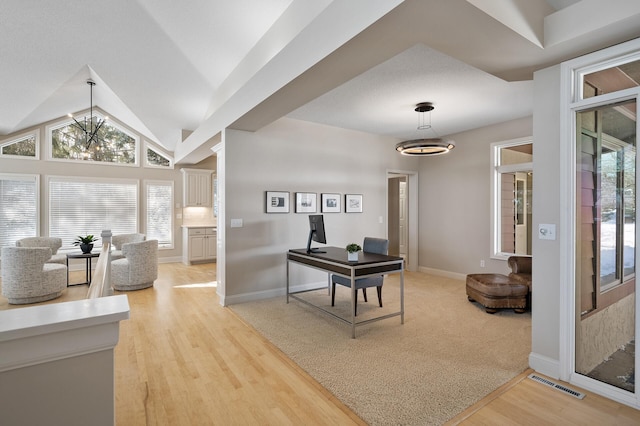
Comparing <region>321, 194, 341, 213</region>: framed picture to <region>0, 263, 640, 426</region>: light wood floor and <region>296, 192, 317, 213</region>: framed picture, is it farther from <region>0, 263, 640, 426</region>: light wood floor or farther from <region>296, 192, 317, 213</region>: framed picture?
<region>0, 263, 640, 426</region>: light wood floor

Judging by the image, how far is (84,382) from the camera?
0.87m

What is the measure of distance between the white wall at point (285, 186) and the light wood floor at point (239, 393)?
1.30 metres

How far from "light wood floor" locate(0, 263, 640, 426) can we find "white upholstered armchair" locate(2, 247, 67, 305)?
212 cm

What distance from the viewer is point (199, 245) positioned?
26.1ft

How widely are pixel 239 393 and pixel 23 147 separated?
765 cm

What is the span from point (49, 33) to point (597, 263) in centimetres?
682

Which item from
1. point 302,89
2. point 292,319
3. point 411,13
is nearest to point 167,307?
point 292,319

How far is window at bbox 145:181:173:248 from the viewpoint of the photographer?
8047 millimetres

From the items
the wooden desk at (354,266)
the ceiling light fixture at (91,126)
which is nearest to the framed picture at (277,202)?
the wooden desk at (354,266)

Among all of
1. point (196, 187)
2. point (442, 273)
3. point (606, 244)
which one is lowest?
point (442, 273)

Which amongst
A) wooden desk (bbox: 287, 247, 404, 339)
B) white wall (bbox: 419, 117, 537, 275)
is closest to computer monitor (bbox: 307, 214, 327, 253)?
wooden desk (bbox: 287, 247, 404, 339)

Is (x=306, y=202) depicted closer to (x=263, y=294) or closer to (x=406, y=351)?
(x=263, y=294)

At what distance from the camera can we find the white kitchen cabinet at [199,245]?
784 cm

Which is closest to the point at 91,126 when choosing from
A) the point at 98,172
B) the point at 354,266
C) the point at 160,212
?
the point at 98,172
